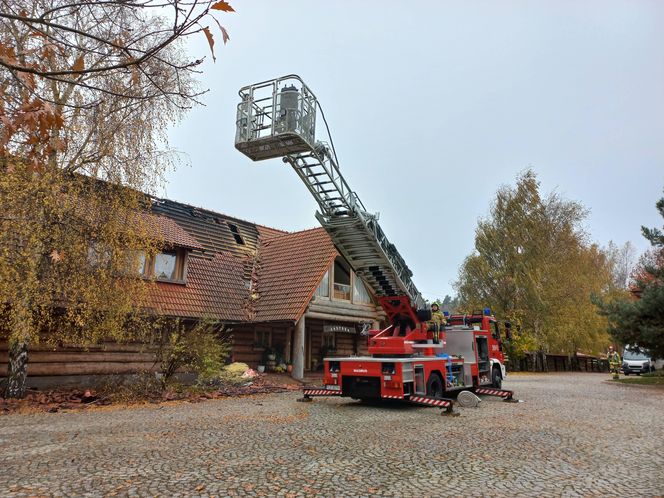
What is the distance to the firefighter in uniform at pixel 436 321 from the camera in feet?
43.2

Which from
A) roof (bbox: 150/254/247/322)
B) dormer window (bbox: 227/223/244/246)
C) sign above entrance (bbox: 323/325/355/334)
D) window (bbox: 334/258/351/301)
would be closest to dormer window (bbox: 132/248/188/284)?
roof (bbox: 150/254/247/322)

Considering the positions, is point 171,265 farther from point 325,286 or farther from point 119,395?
point 325,286

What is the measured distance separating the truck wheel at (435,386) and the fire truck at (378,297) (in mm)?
26

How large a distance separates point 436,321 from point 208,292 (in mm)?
8788

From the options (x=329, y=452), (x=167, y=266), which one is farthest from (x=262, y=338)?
(x=329, y=452)

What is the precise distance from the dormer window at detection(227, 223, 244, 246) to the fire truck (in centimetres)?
1096

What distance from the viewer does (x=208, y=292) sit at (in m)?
17.5

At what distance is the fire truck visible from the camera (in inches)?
405

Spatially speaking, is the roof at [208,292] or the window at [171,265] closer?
the roof at [208,292]

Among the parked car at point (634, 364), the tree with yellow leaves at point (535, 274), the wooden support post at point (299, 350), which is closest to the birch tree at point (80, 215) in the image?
the wooden support post at point (299, 350)

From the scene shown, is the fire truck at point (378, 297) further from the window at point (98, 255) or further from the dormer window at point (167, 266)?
the dormer window at point (167, 266)

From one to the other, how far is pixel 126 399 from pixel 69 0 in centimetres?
913

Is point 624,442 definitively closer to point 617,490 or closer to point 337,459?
point 617,490

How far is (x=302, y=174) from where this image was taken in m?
11.0
